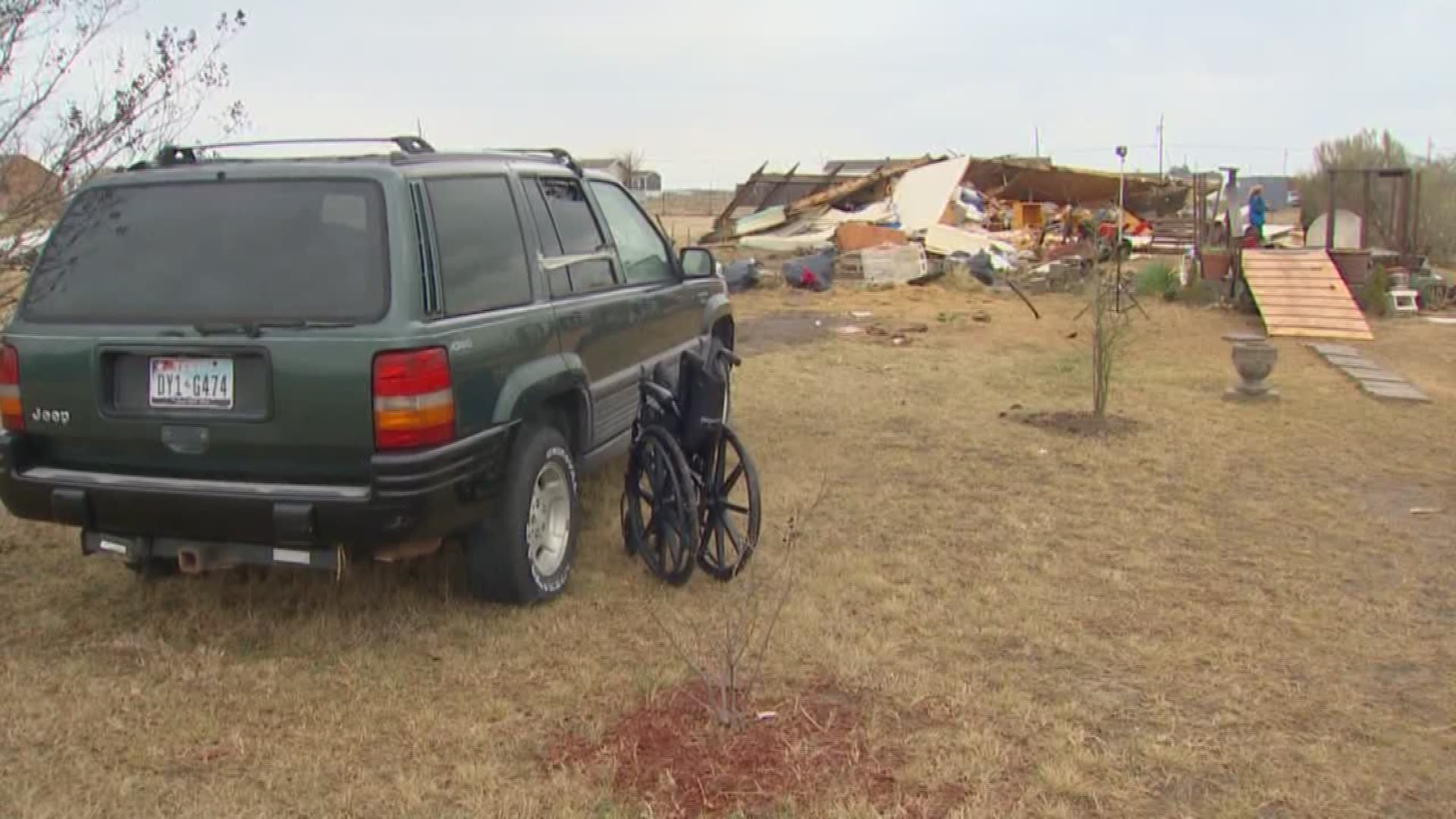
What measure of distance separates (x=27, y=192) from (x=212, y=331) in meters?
2.37

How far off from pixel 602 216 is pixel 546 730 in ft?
9.28

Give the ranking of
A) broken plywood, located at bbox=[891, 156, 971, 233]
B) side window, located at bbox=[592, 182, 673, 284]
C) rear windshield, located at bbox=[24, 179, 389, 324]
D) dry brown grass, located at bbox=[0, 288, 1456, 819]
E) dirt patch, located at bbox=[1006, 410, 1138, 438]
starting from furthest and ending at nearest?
broken plywood, located at bbox=[891, 156, 971, 233], dirt patch, located at bbox=[1006, 410, 1138, 438], side window, located at bbox=[592, 182, 673, 284], rear windshield, located at bbox=[24, 179, 389, 324], dry brown grass, located at bbox=[0, 288, 1456, 819]

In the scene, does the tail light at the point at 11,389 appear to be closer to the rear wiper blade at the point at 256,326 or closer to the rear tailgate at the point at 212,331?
the rear tailgate at the point at 212,331

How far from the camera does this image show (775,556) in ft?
17.7

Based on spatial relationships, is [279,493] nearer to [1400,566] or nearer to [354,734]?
[354,734]

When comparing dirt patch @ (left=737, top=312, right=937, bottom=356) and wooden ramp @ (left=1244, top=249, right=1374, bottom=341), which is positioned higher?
wooden ramp @ (left=1244, top=249, right=1374, bottom=341)

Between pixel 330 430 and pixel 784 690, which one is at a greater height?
pixel 330 430

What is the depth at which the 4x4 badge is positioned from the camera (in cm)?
402

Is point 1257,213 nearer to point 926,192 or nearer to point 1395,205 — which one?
point 1395,205

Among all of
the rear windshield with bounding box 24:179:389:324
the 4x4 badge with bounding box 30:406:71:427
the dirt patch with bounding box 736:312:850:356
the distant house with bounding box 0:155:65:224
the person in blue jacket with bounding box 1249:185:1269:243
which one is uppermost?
the person in blue jacket with bounding box 1249:185:1269:243

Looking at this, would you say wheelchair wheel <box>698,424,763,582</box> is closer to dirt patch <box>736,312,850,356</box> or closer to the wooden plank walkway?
the wooden plank walkway

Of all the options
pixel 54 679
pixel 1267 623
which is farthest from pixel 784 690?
pixel 54 679

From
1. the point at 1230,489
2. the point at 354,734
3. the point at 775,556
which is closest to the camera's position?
the point at 354,734

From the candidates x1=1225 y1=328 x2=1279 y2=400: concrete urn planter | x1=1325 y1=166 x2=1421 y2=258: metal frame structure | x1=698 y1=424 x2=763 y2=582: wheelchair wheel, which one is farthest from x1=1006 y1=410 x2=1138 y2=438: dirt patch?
x1=1325 y1=166 x2=1421 y2=258: metal frame structure
